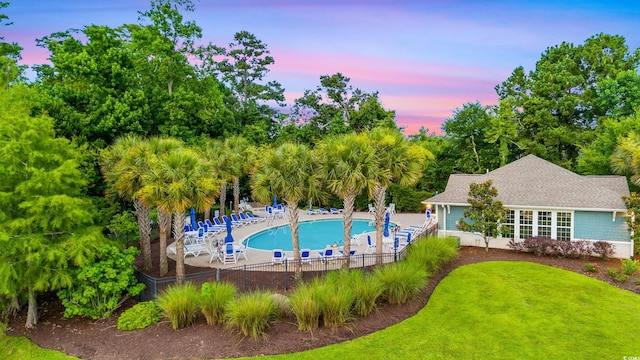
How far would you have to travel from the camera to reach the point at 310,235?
2638 centimetres

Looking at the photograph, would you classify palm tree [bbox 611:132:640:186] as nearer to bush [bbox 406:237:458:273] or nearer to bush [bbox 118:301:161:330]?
bush [bbox 406:237:458:273]

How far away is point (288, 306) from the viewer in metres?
11.4

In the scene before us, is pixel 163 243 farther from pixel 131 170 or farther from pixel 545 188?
pixel 545 188

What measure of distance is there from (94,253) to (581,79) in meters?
38.6

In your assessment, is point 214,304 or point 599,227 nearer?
point 214,304

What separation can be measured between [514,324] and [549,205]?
32.7ft

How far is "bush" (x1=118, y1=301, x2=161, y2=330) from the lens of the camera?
1097 cm

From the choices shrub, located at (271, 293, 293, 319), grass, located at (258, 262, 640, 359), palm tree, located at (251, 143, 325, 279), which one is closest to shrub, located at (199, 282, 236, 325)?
shrub, located at (271, 293, 293, 319)

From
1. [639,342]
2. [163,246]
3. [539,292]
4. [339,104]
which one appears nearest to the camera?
[639,342]

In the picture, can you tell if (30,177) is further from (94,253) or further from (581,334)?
(581,334)

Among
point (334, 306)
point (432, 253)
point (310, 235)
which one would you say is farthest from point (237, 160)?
point (334, 306)

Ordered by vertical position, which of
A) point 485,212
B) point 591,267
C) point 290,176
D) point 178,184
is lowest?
point 591,267

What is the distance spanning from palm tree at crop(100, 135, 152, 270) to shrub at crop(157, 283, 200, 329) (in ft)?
17.3

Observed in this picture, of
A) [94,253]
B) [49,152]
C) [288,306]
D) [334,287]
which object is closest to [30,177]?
[49,152]
